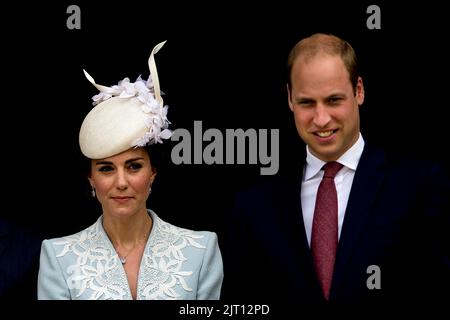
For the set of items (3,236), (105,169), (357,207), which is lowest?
(3,236)

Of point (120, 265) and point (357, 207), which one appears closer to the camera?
point (357, 207)

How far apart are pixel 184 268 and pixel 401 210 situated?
3.29 feet

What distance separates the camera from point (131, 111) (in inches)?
181

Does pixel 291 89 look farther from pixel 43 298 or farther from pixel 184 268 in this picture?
pixel 43 298

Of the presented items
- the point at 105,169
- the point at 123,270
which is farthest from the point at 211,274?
the point at 105,169

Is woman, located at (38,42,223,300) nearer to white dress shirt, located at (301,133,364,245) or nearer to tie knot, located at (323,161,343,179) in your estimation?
white dress shirt, located at (301,133,364,245)

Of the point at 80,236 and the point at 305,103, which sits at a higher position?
the point at 305,103

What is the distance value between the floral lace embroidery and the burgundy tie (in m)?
0.57

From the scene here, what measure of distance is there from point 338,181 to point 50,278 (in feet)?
4.41

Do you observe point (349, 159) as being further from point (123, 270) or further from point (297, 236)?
point (123, 270)

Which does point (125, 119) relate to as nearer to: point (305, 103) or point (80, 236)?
point (80, 236)

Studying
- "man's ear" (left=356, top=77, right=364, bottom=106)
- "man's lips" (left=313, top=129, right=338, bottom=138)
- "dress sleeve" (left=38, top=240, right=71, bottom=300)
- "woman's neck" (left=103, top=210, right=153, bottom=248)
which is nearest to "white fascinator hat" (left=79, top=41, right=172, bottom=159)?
"woman's neck" (left=103, top=210, right=153, bottom=248)

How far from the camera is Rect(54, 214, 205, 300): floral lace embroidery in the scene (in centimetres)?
454

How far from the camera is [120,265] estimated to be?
461 cm
